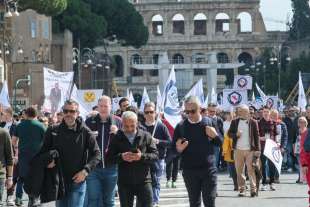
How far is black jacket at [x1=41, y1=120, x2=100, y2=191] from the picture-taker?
10.5m

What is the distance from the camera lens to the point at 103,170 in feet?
38.6

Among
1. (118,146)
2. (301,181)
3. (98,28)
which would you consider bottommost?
(301,181)

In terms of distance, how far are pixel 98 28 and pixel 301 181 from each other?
55.6 metres

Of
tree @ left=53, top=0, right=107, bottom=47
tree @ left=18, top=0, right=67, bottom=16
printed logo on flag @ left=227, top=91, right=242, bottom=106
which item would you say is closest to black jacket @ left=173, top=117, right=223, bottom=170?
printed logo on flag @ left=227, top=91, right=242, bottom=106

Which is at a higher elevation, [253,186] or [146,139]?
[146,139]

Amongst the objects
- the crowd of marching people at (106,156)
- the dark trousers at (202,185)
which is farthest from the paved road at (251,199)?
the dark trousers at (202,185)

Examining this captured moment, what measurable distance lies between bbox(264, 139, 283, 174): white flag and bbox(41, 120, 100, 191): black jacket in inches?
295

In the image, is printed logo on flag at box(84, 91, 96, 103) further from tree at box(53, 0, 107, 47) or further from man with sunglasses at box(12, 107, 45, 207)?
tree at box(53, 0, 107, 47)

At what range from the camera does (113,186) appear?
1182cm

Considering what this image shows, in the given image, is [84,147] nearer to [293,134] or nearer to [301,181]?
[301,181]

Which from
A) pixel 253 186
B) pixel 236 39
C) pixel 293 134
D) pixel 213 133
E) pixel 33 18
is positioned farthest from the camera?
pixel 236 39

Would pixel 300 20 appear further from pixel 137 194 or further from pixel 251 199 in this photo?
pixel 137 194

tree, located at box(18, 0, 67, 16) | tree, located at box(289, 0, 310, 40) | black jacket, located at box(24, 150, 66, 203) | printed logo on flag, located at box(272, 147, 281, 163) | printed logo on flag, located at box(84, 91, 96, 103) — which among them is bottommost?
printed logo on flag, located at box(272, 147, 281, 163)

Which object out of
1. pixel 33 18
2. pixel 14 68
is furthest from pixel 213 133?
pixel 33 18
